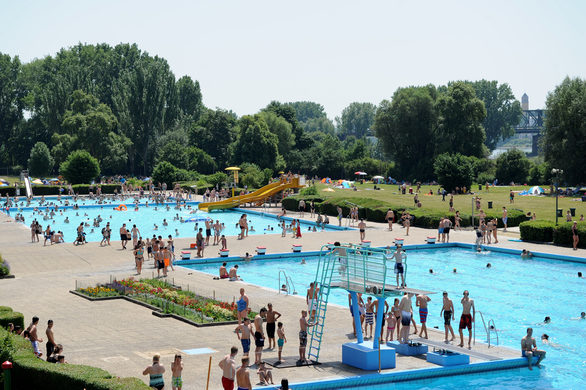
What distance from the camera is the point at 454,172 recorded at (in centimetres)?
6059

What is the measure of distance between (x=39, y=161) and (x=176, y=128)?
60.5 ft

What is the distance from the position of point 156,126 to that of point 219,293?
70768 mm

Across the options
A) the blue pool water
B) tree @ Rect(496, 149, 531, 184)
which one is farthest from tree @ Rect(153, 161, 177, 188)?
the blue pool water

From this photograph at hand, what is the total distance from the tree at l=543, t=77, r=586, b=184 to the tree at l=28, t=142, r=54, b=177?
194 feet

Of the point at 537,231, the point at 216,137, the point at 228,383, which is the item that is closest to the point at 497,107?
the point at 216,137

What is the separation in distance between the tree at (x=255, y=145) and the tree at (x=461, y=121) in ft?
64.0

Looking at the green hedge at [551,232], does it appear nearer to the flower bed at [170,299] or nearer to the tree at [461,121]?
the flower bed at [170,299]

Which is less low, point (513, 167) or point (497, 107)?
point (497, 107)

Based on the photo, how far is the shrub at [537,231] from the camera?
34188mm

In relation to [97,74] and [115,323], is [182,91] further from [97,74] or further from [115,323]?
[115,323]

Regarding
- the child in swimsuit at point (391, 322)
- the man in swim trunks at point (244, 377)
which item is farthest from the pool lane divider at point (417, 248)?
the man in swim trunks at point (244, 377)

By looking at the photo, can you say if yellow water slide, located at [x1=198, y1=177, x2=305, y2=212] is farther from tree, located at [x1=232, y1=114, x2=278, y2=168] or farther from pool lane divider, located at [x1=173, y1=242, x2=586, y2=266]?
tree, located at [x1=232, y1=114, x2=278, y2=168]

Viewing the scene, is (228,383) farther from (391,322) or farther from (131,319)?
(131,319)

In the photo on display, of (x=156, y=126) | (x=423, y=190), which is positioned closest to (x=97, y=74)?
(x=156, y=126)
